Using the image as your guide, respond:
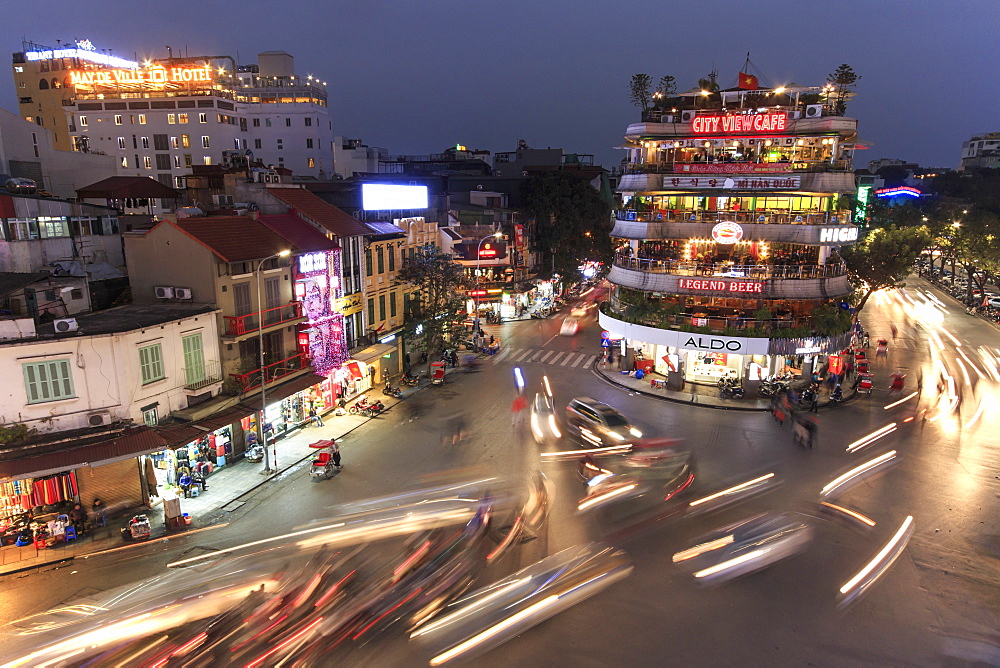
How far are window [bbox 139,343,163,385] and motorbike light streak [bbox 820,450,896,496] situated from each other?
25.9 meters

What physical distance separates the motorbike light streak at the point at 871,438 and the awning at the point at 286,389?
25.9m

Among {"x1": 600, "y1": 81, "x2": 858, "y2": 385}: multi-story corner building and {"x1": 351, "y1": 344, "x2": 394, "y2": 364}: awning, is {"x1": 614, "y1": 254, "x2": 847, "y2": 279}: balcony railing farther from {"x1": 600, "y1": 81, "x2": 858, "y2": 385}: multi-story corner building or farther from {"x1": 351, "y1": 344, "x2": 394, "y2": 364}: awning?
{"x1": 351, "y1": 344, "x2": 394, "y2": 364}: awning

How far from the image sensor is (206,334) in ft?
79.1

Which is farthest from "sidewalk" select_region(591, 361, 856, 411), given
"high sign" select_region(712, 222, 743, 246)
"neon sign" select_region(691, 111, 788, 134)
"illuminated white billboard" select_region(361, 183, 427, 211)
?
"illuminated white billboard" select_region(361, 183, 427, 211)

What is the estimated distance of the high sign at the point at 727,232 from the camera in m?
35.5

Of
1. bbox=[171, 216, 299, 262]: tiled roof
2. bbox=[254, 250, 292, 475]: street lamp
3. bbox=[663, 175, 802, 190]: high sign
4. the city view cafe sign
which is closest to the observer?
bbox=[254, 250, 292, 475]: street lamp

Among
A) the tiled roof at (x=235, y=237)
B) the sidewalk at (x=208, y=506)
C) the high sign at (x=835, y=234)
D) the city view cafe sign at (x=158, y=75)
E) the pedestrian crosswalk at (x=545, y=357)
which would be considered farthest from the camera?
the city view cafe sign at (x=158, y=75)

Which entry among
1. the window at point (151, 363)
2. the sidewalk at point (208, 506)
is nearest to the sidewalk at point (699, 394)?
the sidewalk at point (208, 506)

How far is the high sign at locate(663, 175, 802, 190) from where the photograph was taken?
3575 cm

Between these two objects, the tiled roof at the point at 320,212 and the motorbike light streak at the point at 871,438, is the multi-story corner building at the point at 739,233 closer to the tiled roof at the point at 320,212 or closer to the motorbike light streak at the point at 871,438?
the motorbike light streak at the point at 871,438

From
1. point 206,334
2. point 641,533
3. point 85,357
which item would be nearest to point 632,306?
point 641,533

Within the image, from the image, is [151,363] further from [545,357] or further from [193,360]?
[545,357]

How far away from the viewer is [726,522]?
20172 mm

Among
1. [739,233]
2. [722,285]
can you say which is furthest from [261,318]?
[739,233]
